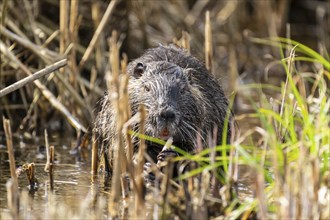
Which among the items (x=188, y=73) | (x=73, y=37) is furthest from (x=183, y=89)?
(x=73, y=37)

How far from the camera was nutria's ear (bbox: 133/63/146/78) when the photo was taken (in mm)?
5863

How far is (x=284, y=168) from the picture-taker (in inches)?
154

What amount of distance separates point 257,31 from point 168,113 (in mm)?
5794

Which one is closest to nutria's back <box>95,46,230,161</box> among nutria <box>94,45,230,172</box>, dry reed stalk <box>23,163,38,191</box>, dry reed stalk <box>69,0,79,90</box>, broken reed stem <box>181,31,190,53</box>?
nutria <box>94,45,230,172</box>

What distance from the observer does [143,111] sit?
4.09 metres

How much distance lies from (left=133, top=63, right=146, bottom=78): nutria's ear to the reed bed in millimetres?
280

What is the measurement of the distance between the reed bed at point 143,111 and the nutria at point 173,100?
17 cm

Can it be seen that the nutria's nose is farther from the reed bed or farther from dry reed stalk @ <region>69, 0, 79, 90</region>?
dry reed stalk @ <region>69, 0, 79, 90</region>

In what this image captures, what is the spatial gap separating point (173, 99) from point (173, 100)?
1 cm

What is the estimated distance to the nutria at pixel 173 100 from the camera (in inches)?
211

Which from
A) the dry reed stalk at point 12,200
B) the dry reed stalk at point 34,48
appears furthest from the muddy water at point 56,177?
the dry reed stalk at point 34,48

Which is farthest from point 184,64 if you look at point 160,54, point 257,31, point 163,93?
point 257,31

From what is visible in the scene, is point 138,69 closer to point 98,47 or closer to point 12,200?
point 98,47

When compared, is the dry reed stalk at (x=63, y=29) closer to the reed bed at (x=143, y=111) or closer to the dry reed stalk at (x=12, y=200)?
the reed bed at (x=143, y=111)
